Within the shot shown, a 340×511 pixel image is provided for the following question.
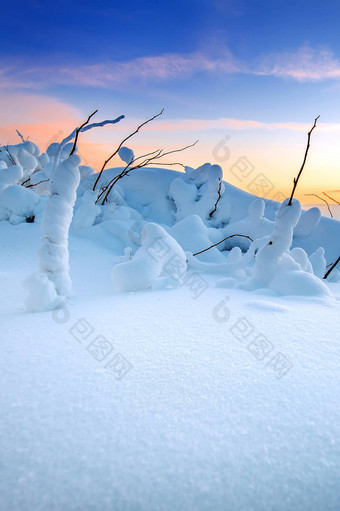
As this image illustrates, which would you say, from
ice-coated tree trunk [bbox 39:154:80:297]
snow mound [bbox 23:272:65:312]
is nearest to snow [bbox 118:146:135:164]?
ice-coated tree trunk [bbox 39:154:80:297]

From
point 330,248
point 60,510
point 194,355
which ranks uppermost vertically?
point 330,248

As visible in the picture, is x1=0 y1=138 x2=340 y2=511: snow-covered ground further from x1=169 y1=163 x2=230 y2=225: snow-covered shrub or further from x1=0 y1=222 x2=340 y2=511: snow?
x1=169 y1=163 x2=230 y2=225: snow-covered shrub

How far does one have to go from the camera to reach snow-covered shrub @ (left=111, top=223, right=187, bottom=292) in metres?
2.07

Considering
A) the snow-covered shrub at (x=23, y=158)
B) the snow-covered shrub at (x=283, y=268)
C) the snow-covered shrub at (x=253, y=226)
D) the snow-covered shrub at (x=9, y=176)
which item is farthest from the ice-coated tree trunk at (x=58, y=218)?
the snow-covered shrub at (x=23, y=158)

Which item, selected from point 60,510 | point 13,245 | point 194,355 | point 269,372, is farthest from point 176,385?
point 13,245

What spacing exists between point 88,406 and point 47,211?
1112 millimetres

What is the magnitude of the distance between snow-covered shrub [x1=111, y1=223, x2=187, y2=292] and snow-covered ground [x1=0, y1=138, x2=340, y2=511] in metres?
0.01

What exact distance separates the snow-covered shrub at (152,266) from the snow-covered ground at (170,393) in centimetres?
1

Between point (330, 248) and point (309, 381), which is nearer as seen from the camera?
point (309, 381)

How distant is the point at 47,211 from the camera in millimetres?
1675

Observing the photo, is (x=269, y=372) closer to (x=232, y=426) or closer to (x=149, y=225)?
(x=232, y=426)

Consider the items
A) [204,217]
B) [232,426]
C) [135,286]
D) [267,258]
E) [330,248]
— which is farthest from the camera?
[204,217]

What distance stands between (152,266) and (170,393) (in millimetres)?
1291

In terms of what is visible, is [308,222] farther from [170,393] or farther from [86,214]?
[170,393]
